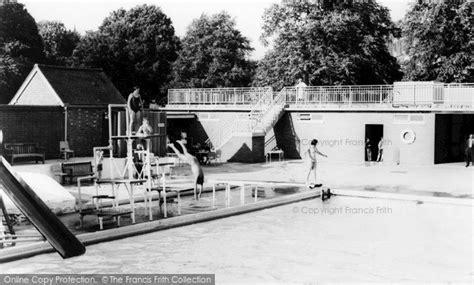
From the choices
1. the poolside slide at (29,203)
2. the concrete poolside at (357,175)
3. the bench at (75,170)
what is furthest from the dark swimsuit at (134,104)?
the poolside slide at (29,203)

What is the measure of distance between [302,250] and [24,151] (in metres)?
14.8

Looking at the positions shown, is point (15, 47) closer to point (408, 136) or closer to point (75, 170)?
point (75, 170)

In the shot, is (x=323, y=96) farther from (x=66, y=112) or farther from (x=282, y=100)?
(x=66, y=112)

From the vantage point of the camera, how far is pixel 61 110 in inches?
1003

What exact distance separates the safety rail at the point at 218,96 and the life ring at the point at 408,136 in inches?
359

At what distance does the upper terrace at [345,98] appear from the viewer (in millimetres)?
28031

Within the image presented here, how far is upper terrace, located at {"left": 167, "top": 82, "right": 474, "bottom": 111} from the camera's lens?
92.0 ft

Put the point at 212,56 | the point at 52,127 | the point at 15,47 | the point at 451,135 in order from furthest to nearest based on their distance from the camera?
the point at 212,56, the point at 15,47, the point at 451,135, the point at 52,127

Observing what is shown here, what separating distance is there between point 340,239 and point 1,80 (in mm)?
36450

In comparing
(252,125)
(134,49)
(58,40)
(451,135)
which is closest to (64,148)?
(252,125)

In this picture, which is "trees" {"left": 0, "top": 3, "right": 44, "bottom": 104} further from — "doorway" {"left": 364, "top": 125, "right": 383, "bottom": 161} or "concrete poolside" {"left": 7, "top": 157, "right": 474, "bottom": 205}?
"doorway" {"left": 364, "top": 125, "right": 383, "bottom": 161}

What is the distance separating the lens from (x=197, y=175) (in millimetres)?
16250

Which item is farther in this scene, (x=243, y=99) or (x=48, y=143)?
(x=243, y=99)

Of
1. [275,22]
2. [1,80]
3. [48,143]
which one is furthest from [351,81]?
[1,80]
